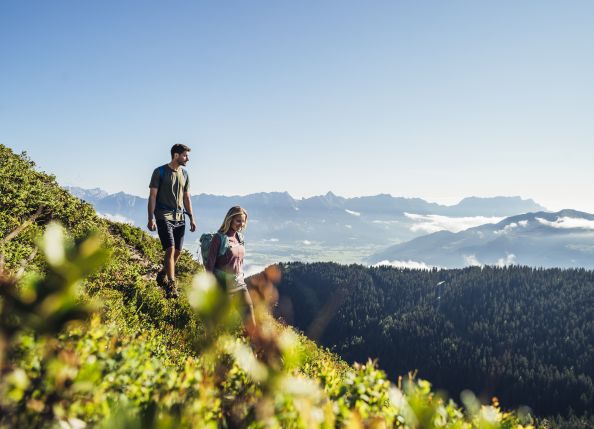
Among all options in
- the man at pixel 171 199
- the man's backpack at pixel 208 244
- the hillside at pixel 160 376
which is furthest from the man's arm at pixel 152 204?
the hillside at pixel 160 376

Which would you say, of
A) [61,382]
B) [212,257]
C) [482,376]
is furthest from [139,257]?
[482,376]

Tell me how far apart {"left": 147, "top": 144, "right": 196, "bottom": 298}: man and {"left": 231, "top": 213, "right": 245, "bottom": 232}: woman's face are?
190cm

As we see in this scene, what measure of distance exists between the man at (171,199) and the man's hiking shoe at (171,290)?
1.22 m

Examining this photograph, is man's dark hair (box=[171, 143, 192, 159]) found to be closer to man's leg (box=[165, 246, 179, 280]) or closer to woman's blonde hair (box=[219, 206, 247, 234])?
woman's blonde hair (box=[219, 206, 247, 234])

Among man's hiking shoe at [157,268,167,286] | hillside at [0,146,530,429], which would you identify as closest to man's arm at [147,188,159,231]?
man's hiking shoe at [157,268,167,286]

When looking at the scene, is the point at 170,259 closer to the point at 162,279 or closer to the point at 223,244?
the point at 162,279

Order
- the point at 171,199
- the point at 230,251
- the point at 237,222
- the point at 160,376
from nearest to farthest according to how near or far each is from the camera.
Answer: the point at 160,376, the point at 230,251, the point at 237,222, the point at 171,199

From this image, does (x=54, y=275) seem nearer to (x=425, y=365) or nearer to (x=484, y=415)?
(x=484, y=415)

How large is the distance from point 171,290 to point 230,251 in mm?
4281

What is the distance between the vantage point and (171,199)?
1028 centimetres

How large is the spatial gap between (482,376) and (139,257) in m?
183

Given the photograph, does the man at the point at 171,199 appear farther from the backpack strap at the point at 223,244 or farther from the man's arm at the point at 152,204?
the backpack strap at the point at 223,244

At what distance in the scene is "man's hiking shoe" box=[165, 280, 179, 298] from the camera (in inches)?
463

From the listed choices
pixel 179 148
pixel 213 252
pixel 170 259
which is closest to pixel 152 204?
pixel 179 148
